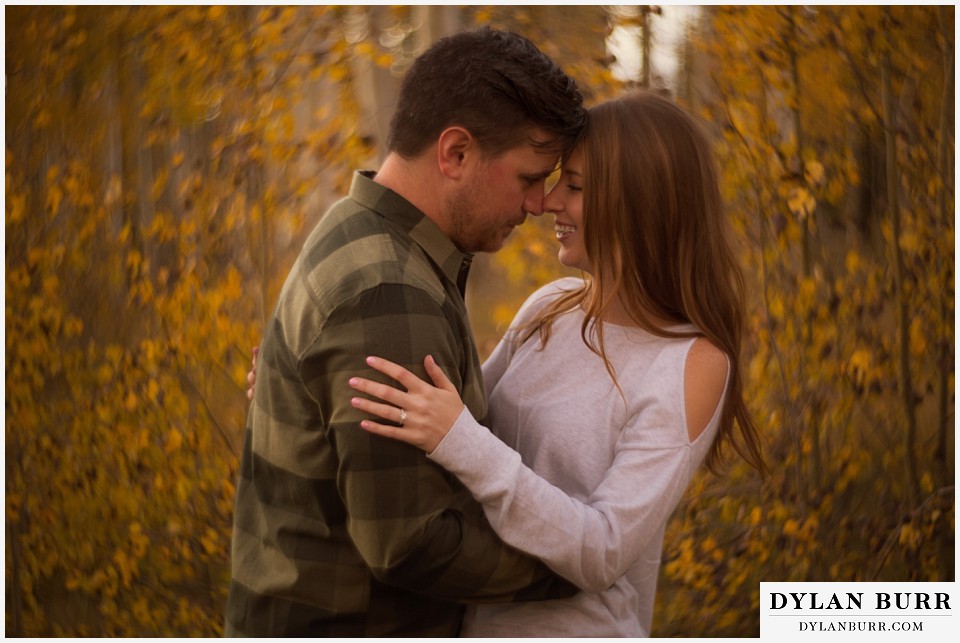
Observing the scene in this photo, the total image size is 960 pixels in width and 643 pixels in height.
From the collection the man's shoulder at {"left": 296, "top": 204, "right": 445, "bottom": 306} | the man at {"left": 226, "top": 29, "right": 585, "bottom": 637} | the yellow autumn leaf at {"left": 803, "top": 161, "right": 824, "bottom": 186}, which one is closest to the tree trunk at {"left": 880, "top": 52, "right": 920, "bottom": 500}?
the yellow autumn leaf at {"left": 803, "top": 161, "right": 824, "bottom": 186}

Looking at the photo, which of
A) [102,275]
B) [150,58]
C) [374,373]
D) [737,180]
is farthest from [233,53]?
[374,373]

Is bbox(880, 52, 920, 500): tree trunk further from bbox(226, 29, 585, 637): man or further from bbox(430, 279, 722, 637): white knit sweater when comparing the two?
bbox(226, 29, 585, 637): man

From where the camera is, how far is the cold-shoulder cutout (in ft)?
6.44

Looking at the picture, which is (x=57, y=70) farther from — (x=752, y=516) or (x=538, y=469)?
(x=752, y=516)

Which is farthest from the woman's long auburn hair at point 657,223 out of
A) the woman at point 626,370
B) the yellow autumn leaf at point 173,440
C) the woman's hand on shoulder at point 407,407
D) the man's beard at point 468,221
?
the yellow autumn leaf at point 173,440

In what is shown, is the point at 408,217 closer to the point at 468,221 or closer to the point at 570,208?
the point at 468,221

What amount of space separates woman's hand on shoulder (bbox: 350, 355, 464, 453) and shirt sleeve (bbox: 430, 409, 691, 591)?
0.11ft

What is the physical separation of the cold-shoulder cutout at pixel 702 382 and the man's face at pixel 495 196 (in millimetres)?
498

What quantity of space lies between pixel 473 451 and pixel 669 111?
95 cm

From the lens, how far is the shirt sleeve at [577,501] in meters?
1.73

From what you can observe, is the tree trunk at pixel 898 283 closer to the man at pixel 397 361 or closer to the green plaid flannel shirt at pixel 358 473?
the man at pixel 397 361

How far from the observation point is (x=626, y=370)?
2.06 meters

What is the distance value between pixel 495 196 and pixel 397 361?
538 mm

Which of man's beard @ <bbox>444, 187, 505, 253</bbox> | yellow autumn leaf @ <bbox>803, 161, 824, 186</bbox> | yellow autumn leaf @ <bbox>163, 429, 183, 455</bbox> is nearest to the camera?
man's beard @ <bbox>444, 187, 505, 253</bbox>
